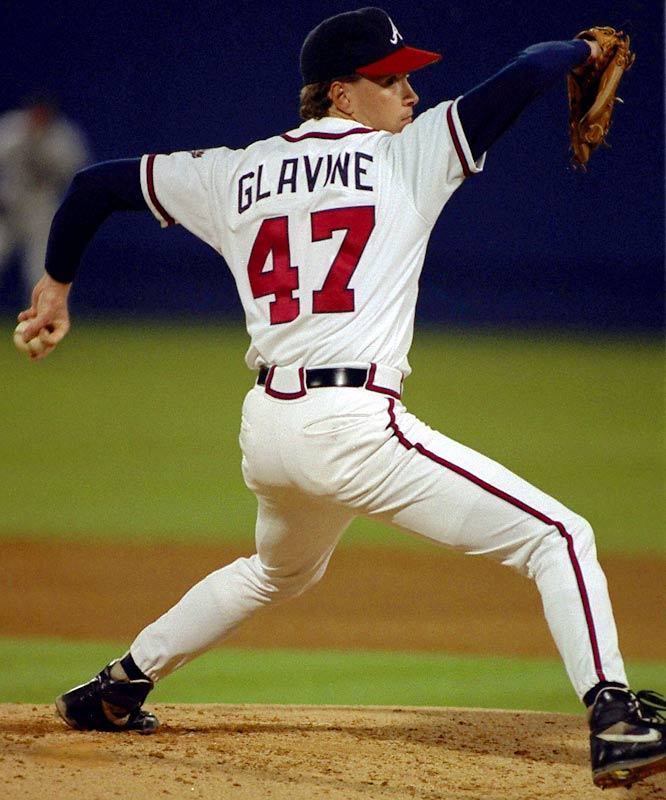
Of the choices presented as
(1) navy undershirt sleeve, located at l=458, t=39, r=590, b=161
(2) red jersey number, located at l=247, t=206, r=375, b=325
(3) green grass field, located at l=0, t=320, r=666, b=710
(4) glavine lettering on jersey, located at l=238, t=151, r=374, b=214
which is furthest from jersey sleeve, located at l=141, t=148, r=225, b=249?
(3) green grass field, located at l=0, t=320, r=666, b=710

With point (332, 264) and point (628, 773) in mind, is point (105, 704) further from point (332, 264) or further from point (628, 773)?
point (628, 773)

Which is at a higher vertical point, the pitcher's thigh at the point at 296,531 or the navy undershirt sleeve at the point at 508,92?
the navy undershirt sleeve at the point at 508,92

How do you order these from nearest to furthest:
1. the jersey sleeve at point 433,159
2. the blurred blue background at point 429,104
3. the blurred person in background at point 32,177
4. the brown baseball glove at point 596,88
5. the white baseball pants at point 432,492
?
the white baseball pants at point 432,492 < the jersey sleeve at point 433,159 < the brown baseball glove at point 596,88 < the blurred person in background at point 32,177 < the blurred blue background at point 429,104

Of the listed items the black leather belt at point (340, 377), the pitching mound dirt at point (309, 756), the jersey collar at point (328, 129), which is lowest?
the pitching mound dirt at point (309, 756)

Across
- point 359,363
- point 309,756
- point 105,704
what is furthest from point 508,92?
point 105,704

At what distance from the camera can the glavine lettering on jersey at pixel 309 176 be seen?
118 inches

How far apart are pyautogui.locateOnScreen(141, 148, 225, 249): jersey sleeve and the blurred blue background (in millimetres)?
12703

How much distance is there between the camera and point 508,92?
2.84 meters

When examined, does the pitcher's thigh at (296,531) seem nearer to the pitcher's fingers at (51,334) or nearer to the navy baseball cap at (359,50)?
the pitcher's fingers at (51,334)

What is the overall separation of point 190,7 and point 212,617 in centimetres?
1390

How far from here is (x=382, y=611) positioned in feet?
18.4

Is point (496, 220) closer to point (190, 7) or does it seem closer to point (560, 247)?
point (560, 247)

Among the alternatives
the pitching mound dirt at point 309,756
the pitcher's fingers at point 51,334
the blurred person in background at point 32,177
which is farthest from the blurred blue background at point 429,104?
the pitcher's fingers at point 51,334

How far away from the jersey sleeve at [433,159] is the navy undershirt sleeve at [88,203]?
2.46ft
